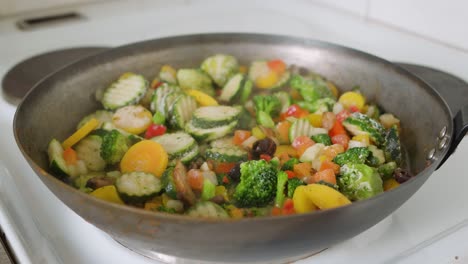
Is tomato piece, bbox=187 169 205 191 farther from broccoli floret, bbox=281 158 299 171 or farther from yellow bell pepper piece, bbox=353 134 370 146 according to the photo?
yellow bell pepper piece, bbox=353 134 370 146

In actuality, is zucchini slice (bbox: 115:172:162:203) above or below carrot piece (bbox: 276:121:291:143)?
below

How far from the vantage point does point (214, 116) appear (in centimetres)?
126

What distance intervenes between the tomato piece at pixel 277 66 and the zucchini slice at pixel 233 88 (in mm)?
95

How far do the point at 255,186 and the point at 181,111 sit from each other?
1.34ft

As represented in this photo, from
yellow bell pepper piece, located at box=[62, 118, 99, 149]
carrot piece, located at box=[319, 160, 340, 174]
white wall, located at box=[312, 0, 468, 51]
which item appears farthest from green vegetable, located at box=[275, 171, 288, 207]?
white wall, located at box=[312, 0, 468, 51]

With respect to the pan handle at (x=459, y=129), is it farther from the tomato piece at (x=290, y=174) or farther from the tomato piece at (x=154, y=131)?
the tomato piece at (x=154, y=131)

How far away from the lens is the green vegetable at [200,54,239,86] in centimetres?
145

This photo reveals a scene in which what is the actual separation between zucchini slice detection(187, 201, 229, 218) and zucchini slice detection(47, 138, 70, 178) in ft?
1.06

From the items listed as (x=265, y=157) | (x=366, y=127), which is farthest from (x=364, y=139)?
(x=265, y=157)

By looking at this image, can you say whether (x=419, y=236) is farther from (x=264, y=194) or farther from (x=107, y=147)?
(x=107, y=147)

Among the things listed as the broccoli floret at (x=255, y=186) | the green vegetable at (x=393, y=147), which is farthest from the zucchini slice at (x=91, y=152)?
the green vegetable at (x=393, y=147)

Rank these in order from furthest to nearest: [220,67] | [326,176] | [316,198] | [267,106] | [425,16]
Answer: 1. [425,16]
2. [220,67]
3. [267,106]
4. [326,176]
5. [316,198]

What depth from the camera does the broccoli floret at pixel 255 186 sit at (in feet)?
3.26

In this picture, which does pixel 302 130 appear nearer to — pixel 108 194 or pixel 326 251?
pixel 326 251
